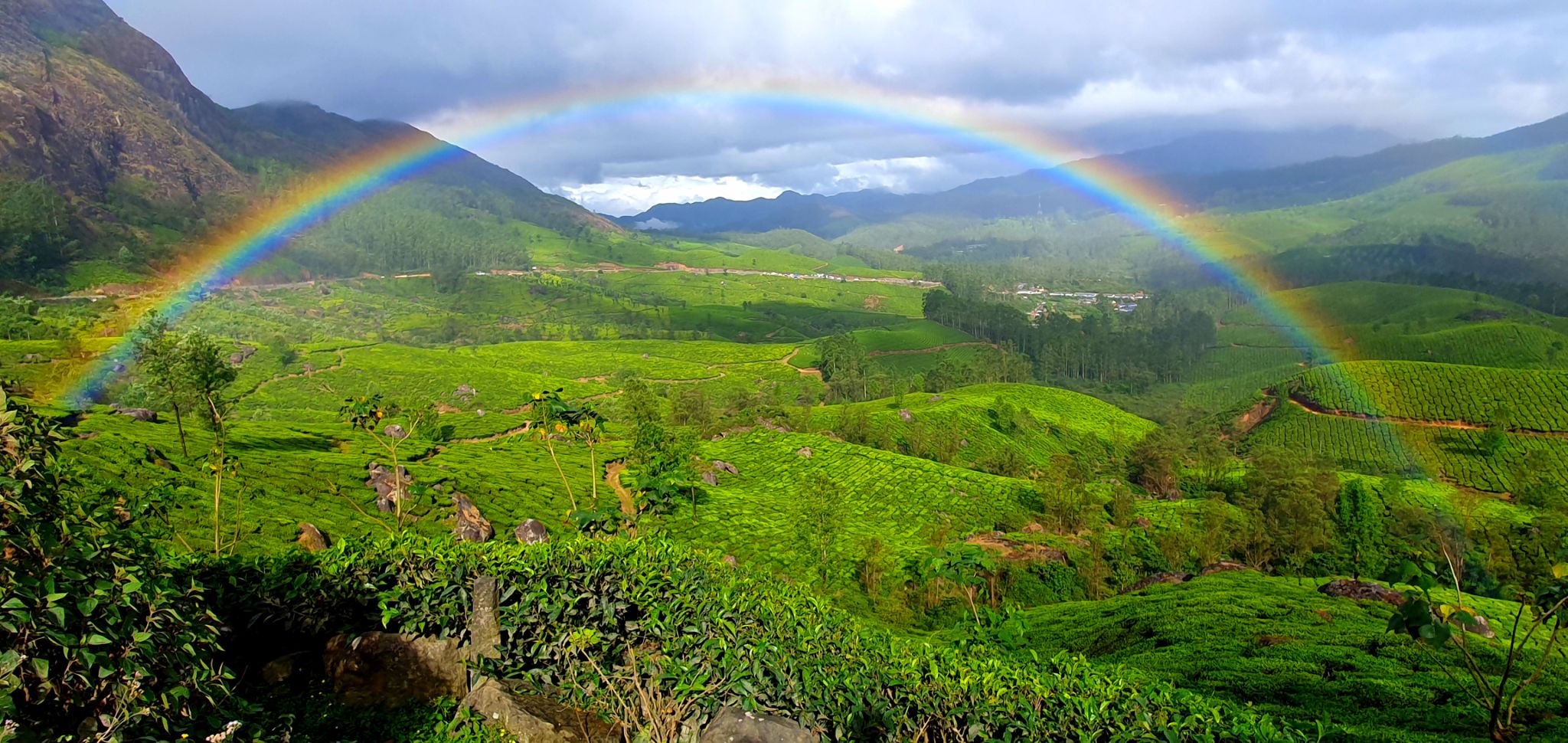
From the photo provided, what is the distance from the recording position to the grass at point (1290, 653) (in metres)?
13.6

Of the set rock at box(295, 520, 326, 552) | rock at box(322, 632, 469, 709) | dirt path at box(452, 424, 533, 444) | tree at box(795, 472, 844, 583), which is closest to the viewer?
rock at box(322, 632, 469, 709)

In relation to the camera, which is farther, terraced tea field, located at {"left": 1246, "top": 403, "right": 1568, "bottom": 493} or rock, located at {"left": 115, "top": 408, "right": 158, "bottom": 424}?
terraced tea field, located at {"left": 1246, "top": 403, "right": 1568, "bottom": 493}

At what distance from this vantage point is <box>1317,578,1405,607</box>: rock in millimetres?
24938

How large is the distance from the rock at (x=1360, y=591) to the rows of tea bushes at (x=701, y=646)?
24.2 meters

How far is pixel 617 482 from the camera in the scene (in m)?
48.5

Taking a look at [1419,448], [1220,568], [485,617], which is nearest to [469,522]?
[485,617]

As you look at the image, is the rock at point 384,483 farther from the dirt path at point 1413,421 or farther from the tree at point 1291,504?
the dirt path at point 1413,421

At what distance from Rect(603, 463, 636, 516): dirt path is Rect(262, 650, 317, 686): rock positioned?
3311cm

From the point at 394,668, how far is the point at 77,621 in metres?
4.10

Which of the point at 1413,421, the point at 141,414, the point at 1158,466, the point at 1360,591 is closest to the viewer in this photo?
the point at 1360,591

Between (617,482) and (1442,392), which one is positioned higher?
(617,482)

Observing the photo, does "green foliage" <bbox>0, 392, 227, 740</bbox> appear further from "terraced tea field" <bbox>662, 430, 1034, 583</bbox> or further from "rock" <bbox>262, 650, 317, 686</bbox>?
"terraced tea field" <bbox>662, 430, 1034, 583</bbox>

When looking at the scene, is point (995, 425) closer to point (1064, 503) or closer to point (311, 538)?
point (1064, 503)

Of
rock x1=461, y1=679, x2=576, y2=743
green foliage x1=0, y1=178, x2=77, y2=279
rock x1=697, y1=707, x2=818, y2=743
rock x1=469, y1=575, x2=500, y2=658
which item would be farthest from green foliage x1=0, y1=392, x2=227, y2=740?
green foliage x1=0, y1=178, x2=77, y2=279
